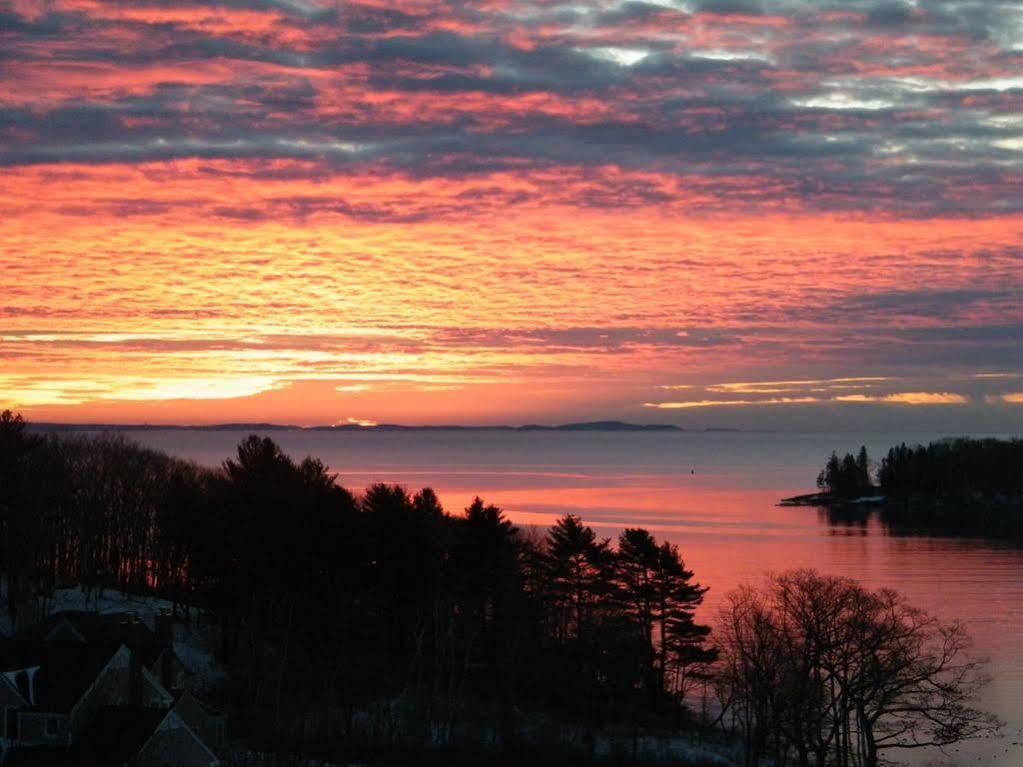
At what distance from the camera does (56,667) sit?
1447 inches

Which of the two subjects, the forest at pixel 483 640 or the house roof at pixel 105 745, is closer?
→ the house roof at pixel 105 745

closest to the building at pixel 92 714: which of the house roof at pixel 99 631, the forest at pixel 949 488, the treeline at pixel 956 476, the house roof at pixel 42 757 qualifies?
the house roof at pixel 42 757

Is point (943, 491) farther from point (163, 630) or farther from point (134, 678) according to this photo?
point (134, 678)

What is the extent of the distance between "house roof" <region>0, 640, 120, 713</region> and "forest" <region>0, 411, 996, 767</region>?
637 cm

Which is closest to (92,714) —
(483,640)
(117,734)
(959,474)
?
(117,734)

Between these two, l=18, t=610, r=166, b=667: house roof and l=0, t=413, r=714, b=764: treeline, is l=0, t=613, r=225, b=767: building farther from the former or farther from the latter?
l=0, t=413, r=714, b=764: treeline

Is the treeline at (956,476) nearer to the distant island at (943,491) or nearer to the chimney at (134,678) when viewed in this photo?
the distant island at (943,491)

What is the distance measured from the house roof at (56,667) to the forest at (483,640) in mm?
6370

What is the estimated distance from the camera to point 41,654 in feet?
122

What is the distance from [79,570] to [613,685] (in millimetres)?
36919

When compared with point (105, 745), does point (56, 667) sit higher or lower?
higher

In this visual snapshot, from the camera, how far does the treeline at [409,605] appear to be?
46.2 metres

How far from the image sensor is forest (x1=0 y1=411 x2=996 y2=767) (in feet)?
132

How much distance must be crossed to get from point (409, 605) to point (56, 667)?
55.0 ft
